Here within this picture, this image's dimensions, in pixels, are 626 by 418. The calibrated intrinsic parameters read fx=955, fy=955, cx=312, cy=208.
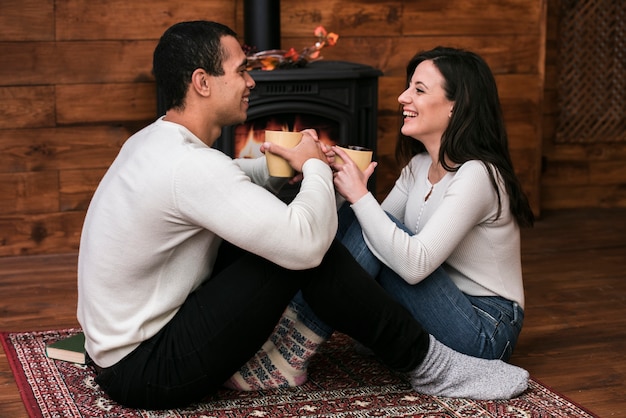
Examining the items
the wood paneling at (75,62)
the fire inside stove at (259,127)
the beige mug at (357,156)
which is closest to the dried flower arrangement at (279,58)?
the fire inside stove at (259,127)

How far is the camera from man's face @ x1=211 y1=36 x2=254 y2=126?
205 centimetres

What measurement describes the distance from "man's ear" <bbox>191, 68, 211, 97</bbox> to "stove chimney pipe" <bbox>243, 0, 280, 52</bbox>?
61.0 inches

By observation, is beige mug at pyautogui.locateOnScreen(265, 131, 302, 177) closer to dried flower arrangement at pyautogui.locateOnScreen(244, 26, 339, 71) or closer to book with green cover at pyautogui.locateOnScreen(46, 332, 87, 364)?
book with green cover at pyautogui.locateOnScreen(46, 332, 87, 364)

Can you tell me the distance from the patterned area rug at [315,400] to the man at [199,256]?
0.32ft

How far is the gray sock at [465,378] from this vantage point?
221cm

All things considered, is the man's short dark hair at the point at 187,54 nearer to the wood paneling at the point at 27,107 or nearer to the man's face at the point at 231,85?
the man's face at the point at 231,85

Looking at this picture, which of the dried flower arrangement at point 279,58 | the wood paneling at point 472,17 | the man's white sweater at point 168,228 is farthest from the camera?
the wood paneling at point 472,17

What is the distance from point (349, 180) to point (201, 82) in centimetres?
42

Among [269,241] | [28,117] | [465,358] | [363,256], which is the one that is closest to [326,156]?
[363,256]

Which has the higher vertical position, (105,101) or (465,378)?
(105,101)

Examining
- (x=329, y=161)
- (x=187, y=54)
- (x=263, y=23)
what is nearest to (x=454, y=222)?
(x=329, y=161)

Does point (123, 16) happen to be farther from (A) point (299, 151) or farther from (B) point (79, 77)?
(A) point (299, 151)

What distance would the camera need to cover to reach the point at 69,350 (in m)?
2.46

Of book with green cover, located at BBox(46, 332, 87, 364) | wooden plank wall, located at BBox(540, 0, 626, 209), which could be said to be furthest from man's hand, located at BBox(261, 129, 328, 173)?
wooden plank wall, located at BBox(540, 0, 626, 209)
